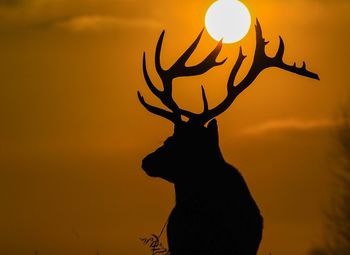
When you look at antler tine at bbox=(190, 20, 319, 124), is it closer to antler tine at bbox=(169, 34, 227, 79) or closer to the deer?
the deer

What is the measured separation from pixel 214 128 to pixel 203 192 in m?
0.51

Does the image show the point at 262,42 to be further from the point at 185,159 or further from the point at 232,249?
the point at 232,249

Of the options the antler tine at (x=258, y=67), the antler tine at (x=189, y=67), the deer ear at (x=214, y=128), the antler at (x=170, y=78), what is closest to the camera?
the deer ear at (x=214, y=128)

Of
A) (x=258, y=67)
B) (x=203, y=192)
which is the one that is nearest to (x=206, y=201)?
(x=203, y=192)

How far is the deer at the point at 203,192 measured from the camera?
8.78 meters

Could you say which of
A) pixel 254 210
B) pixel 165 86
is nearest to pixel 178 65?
pixel 165 86

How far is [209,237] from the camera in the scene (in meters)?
8.77

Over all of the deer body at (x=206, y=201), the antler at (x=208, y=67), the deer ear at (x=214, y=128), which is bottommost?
the deer body at (x=206, y=201)

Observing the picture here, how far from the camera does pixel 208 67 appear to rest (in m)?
9.80

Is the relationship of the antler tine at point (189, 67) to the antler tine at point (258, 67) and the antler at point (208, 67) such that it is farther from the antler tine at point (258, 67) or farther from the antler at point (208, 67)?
the antler tine at point (258, 67)

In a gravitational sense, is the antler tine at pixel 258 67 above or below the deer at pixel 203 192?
above

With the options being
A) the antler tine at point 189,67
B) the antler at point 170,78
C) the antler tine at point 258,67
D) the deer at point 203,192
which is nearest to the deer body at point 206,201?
the deer at point 203,192

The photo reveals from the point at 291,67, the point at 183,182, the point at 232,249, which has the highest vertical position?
the point at 291,67

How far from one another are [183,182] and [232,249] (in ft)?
2.23
